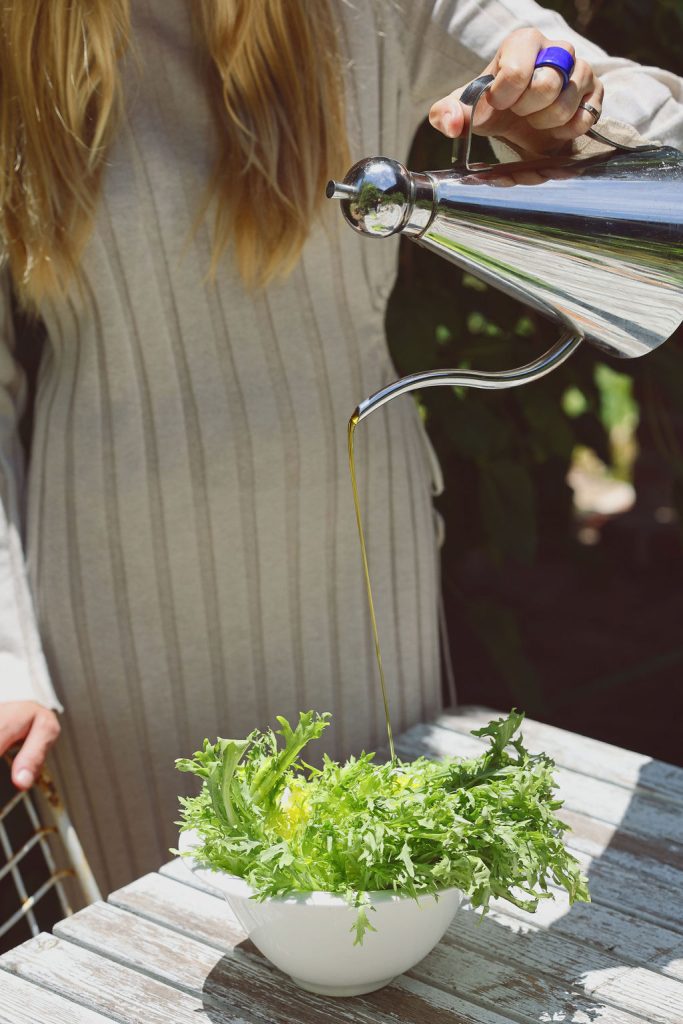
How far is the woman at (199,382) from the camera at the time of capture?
1.13 metres

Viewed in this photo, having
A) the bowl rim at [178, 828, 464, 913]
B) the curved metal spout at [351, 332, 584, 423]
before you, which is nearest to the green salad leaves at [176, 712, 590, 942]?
the bowl rim at [178, 828, 464, 913]

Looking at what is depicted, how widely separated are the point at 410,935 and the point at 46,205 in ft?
2.41

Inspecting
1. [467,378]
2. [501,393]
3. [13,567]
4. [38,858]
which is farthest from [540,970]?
[501,393]

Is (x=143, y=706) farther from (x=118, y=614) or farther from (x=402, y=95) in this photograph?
(x=402, y=95)

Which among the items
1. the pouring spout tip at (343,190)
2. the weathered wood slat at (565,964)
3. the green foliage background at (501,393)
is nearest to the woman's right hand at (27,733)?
the weathered wood slat at (565,964)

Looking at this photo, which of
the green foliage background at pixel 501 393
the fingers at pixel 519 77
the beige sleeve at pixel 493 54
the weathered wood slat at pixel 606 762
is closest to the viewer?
the fingers at pixel 519 77

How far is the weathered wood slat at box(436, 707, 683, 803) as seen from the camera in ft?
3.71

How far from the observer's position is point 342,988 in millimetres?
802

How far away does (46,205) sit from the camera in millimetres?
1132

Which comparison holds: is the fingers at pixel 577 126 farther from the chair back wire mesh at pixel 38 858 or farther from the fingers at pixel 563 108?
the chair back wire mesh at pixel 38 858

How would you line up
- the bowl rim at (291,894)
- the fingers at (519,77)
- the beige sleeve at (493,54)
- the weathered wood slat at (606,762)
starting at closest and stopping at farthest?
the bowl rim at (291,894) → the fingers at (519,77) → the beige sleeve at (493,54) → the weathered wood slat at (606,762)

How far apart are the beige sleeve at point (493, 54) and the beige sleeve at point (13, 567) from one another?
0.47m

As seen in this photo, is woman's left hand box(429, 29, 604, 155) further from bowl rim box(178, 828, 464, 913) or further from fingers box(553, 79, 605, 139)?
bowl rim box(178, 828, 464, 913)

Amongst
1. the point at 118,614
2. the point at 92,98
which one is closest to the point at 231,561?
the point at 118,614
